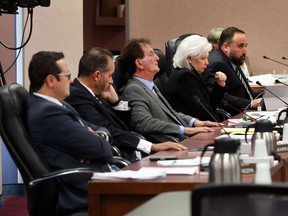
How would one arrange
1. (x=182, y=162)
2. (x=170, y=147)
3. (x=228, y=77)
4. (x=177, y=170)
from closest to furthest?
(x=177, y=170) → (x=182, y=162) → (x=170, y=147) → (x=228, y=77)

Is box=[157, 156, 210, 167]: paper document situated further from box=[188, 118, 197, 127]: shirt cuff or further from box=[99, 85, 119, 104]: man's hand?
box=[188, 118, 197, 127]: shirt cuff

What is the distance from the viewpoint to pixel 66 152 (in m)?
3.94

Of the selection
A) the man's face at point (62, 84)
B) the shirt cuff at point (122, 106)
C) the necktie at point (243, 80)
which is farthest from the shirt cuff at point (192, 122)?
the man's face at point (62, 84)

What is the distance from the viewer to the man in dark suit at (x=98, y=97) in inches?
188

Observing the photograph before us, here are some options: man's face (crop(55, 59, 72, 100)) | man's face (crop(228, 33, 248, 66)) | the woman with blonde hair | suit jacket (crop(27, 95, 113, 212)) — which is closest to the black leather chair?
the woman with blonde hair

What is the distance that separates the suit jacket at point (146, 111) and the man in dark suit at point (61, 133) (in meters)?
1.41

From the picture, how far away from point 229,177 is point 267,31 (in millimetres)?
7943

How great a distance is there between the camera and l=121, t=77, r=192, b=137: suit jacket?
5598 mm

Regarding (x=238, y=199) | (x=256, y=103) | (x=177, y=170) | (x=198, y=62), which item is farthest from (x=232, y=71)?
(x=238, y=199)

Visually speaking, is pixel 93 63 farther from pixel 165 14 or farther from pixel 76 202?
pixel 165 14

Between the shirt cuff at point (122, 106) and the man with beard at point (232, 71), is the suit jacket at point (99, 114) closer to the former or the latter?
the shirt cuff at point (122, 106)

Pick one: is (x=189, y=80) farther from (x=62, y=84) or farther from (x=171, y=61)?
(x=62, y=84)

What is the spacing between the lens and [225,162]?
9.14 ft

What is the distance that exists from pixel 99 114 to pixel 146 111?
0.82 metres
